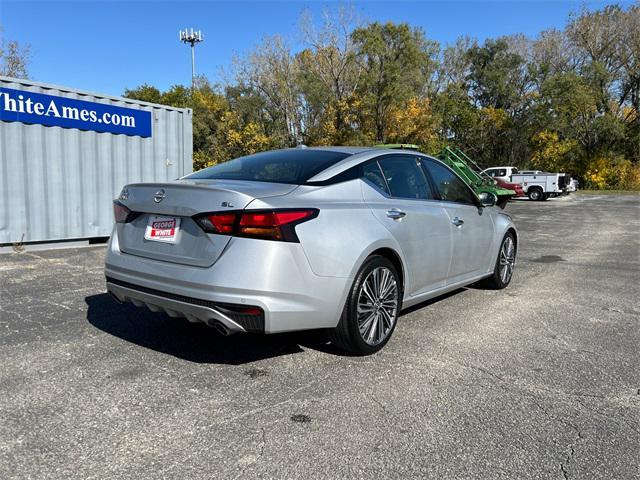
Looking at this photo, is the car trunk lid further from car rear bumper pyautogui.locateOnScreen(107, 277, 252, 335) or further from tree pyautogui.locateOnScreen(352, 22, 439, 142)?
tree pyautogui.locateOnScreen(352, 22, 439, 142)

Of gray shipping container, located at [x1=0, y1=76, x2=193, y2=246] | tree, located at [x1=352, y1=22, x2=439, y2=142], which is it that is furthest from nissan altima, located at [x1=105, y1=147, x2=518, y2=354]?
tree, located at [x1=352, y1=22, x2=439, y2=142]

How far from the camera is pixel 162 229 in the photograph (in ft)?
11.6

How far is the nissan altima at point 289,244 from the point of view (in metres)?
3.20

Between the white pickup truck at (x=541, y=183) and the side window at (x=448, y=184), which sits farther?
the white pickup truck at (x=541, y=183)

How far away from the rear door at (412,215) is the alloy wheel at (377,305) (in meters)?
0.28

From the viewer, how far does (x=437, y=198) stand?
15.8 ft

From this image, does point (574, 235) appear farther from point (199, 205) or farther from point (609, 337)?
point (199, 205)

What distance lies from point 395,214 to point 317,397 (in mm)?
1572

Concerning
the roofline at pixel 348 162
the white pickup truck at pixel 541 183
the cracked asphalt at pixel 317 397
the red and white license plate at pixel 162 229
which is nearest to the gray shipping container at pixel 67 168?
the cracked asphalt at pixel 317 397

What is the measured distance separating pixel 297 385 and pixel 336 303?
59 centimetres

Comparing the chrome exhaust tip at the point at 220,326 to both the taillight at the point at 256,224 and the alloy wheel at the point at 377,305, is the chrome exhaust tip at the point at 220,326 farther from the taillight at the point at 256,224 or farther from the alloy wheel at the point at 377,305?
the alloy wheel at the point at 377,305

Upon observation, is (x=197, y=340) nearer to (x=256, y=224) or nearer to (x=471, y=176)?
(x=256, y=224)

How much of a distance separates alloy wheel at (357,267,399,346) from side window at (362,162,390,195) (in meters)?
0.68

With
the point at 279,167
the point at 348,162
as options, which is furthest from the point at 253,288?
the point at 348,162
